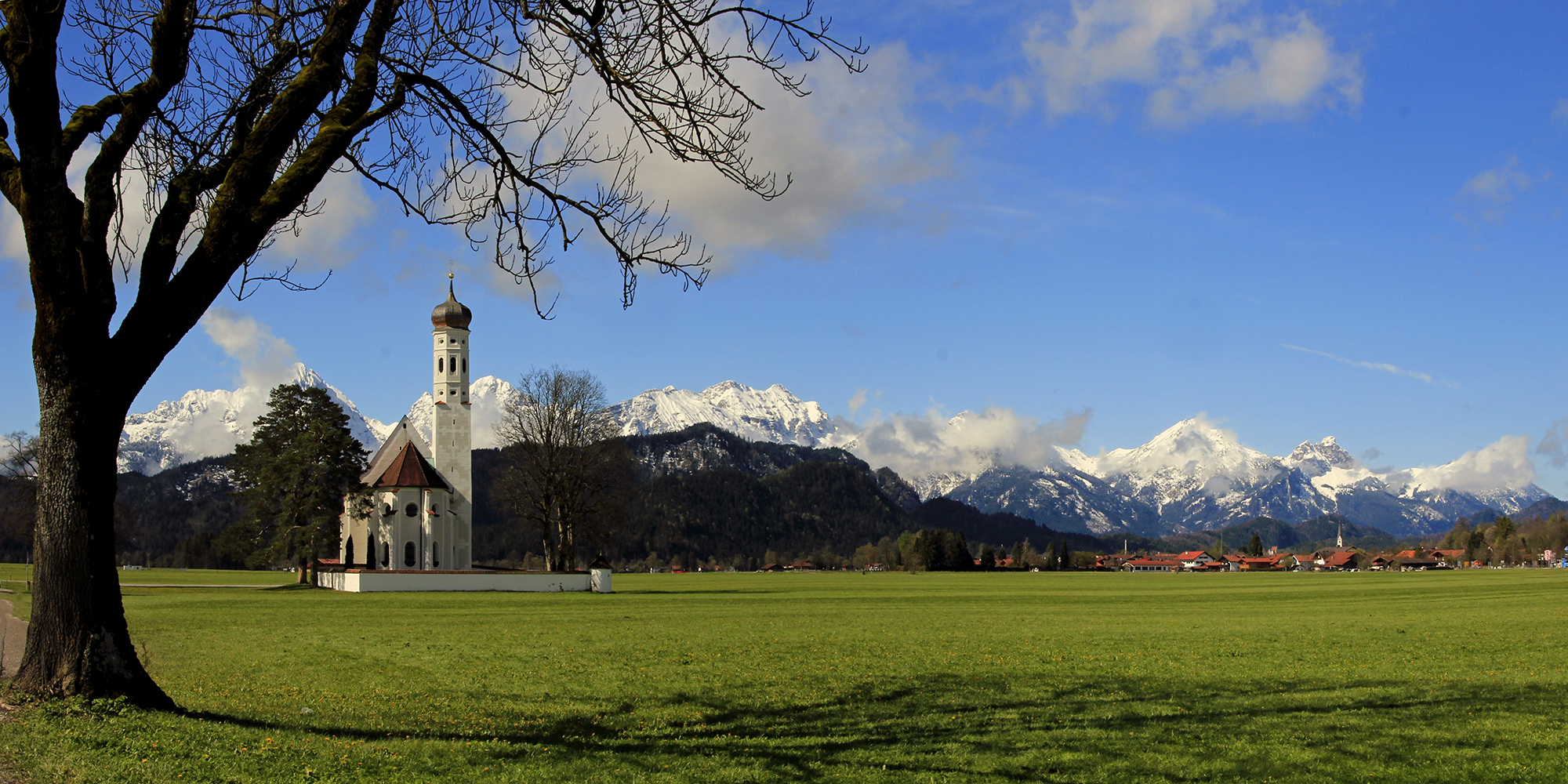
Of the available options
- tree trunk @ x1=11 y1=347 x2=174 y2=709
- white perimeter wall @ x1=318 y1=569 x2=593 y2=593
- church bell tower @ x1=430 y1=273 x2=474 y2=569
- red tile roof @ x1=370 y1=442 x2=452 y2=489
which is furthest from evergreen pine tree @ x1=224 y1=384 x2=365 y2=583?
tree trunk @ x1=11 y1=347 x2=174 y2=709

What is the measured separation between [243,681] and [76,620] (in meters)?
4.88

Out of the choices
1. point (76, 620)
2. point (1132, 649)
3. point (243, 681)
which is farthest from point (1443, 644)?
point (76, 620)

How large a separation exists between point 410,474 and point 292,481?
13323 mm

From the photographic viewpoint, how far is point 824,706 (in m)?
12.7

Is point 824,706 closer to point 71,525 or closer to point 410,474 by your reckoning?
point 71,525

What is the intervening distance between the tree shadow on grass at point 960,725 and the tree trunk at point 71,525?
1.09 meters

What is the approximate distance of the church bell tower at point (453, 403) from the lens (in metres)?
78.1

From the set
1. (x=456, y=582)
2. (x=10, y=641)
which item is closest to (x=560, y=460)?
(x=456, y=582)

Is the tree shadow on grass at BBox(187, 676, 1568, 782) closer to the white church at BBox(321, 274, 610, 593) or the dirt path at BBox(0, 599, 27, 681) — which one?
the dirt path at BBox(0, 599, 27, 681)

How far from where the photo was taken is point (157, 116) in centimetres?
1097

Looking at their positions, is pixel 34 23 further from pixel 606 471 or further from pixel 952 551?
pixel 952 551

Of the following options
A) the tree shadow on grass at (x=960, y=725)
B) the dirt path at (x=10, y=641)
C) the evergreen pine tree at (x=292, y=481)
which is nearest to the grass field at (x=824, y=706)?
the tree shadow on grass at (x=960, y=725)

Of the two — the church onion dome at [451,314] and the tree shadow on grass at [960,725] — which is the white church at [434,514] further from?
the tree shadow on grass at [960,725]

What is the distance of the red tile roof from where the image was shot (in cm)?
7162
